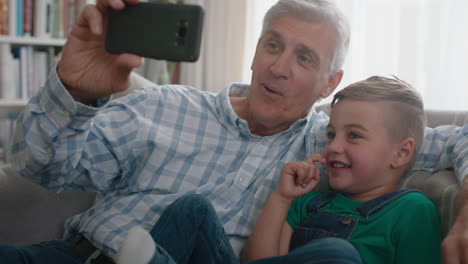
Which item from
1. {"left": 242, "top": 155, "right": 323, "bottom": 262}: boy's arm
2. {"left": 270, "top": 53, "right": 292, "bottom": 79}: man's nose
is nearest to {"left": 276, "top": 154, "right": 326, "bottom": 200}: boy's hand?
{"left": 242, "top": 155, "right": 323, "bottom": 262}: boy's arm

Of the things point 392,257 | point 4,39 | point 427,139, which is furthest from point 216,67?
point 392,257

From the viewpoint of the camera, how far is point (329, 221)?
3.56 feet

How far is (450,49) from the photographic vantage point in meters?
1.93

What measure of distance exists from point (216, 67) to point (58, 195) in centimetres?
154

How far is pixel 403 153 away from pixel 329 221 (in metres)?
0.23

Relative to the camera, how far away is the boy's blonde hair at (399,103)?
1.11 metres

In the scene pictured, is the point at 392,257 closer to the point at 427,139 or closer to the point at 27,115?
the point at 427,139

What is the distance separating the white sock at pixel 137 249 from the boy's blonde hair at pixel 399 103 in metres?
0.61

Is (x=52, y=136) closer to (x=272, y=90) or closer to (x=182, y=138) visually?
(x=182, y=138)

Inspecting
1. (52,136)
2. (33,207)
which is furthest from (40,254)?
(33,207)

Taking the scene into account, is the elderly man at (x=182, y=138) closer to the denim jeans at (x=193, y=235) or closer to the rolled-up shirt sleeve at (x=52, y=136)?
the rolled-up shirt sleeve at (x=52, y=136)

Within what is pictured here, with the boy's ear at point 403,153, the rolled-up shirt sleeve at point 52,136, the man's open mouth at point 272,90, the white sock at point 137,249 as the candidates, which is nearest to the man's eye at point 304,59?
the man's open mouth at point 272,90

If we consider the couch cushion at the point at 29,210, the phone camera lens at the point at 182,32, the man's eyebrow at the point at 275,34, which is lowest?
the couch cushion at the point at 29,210

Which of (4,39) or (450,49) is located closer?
(450,49)
